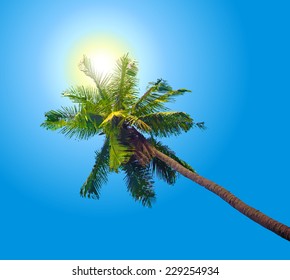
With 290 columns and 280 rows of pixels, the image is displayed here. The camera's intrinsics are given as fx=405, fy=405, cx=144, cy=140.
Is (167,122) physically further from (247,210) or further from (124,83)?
(247,210)

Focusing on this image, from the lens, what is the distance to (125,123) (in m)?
14.8

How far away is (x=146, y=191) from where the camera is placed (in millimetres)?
16375

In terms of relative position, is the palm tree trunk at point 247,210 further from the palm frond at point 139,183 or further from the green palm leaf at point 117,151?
the palm frond at point 139,183

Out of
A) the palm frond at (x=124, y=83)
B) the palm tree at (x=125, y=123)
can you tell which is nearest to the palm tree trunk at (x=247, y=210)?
the palm tree at (x=125, y=123)

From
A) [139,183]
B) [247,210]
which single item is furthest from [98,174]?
[247,210]

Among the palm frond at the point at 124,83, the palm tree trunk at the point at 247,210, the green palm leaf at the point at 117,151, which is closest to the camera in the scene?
the palm tree trunk at the point at 247,210

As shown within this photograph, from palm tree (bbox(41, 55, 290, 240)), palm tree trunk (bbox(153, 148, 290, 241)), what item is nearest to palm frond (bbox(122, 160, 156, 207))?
palm tree (bbox(41, 55, 290, 240))

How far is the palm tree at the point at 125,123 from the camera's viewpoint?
13.7 m

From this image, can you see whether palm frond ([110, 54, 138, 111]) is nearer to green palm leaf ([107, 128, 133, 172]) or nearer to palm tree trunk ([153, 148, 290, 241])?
green palm leaf ([107, 128, 133, 172])

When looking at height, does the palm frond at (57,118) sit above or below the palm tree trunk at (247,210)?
above

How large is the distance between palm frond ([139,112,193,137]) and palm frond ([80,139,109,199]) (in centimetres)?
198
